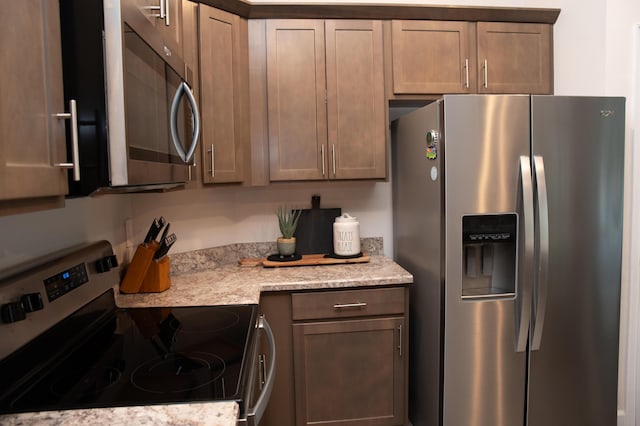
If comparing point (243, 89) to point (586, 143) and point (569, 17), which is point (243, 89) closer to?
point (586, 143)

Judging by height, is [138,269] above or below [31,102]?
below

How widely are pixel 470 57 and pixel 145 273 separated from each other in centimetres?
199

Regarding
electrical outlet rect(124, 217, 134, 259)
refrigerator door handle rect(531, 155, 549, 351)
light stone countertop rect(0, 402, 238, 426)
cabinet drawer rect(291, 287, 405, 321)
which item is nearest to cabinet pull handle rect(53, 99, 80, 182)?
light stone countertop rect(0, 402, 238, 426)

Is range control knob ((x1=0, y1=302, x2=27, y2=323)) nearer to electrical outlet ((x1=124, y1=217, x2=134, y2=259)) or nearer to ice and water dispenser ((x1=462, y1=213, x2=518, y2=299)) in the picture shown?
electrical outlet ((x1=124, y1=217, x2=134, y2=259))

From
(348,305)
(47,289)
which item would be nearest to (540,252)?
(348,305)

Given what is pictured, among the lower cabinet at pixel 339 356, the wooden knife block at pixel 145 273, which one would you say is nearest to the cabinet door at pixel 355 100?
the lower cabinet at pixel 339 356

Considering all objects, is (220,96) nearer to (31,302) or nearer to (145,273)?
(145,273)

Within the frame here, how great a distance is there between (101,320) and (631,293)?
7.67 feet

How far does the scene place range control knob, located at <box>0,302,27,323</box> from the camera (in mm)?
960

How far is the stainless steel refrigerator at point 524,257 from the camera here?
1.81 meters

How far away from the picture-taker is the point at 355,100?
2.27 meters

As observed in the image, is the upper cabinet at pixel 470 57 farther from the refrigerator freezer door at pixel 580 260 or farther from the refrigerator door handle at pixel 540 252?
the refrigerator door handle at pixel 540 252

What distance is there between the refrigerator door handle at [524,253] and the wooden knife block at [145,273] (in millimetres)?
1568

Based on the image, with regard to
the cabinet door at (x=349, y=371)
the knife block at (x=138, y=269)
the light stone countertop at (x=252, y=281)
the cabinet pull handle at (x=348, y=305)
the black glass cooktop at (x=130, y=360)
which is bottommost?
the cabinet door at (x=349, y=371)
